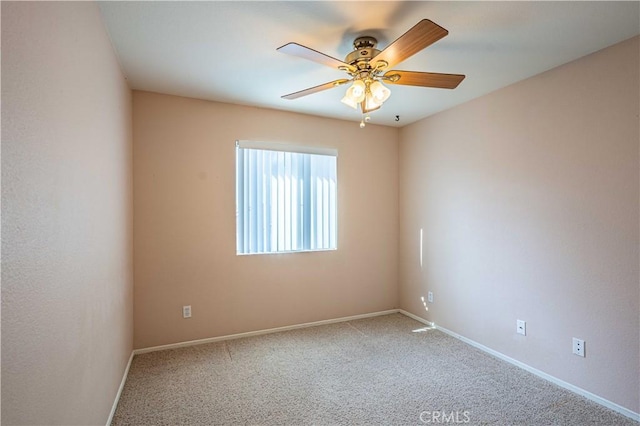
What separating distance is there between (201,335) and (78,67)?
2.57 meters

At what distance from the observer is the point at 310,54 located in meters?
1.72

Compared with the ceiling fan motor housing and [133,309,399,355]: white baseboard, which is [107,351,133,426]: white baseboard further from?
the ceiling fan motor housing

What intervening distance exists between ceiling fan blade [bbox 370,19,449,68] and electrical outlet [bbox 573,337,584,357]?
2347mm

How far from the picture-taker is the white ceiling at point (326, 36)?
1722mm

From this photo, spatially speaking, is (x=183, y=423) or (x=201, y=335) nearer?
(x=183, y=423)

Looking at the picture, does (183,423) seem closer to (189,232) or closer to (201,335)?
(201,335)

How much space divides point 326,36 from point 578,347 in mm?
2823

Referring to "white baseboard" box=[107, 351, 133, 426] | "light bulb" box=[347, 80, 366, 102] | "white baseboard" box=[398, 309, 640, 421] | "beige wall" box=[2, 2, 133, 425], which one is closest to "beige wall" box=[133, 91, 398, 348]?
"white baseboard" box=[107, 351, 133, 426]

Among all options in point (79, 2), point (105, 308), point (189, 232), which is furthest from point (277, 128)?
point (105, 308)

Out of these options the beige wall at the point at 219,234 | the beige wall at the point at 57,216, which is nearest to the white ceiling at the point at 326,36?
the beige wall at the point at 57,216

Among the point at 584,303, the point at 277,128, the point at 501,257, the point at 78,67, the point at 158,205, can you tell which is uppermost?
the point at 277,128

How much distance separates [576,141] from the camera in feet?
7.53

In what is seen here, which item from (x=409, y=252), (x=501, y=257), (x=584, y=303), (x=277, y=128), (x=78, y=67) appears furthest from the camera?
(x=409, y=252)

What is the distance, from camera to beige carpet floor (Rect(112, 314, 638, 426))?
6.59 ft
